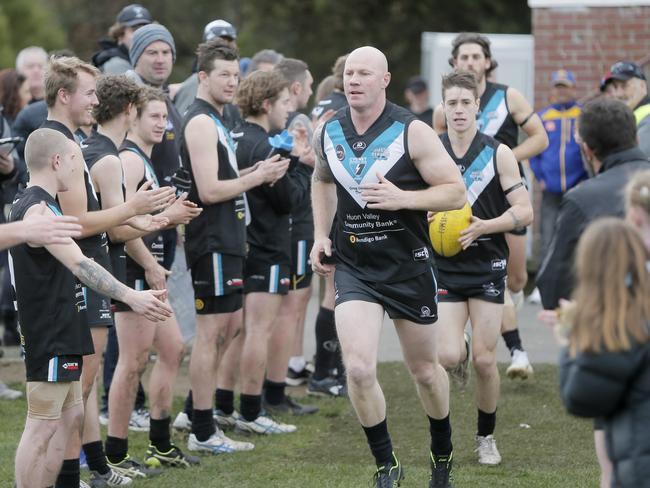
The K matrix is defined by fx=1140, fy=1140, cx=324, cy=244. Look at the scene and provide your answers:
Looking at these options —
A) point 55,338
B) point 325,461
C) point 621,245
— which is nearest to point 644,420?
point 621,245

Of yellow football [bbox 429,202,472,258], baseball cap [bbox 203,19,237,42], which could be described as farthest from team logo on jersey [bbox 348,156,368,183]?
baseball cap [bbox 203,19,237,42]

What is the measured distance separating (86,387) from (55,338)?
83cm

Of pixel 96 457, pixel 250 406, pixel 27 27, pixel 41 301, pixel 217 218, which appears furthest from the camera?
pixel 27 27

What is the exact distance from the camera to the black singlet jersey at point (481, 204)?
7281mm

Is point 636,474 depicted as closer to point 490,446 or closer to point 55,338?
point 55,338

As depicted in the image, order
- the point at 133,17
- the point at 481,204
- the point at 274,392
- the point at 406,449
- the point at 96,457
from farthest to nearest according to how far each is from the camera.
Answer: the point at 133,17 < the point at 274,392 < the point at 406,449 < the point at 481,204 < the point at 96,457

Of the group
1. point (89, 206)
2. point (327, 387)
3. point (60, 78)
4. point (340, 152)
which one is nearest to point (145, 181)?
point (89, 206)

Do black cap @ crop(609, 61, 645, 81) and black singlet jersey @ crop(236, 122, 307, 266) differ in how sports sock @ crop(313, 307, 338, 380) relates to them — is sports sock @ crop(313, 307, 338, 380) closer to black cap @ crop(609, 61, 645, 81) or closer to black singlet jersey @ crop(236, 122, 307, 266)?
black singlet jersey @ crop(236, 122, 307, 266)

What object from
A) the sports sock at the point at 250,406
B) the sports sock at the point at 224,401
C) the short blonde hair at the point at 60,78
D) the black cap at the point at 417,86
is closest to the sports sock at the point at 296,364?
the sports sock at the point at 224,401

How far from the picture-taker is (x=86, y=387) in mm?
6262

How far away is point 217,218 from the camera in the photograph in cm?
746

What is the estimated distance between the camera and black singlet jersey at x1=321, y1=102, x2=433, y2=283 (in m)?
6.23

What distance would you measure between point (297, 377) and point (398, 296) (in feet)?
12.4

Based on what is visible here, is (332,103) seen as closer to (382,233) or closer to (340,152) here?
(340,152)
